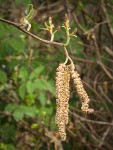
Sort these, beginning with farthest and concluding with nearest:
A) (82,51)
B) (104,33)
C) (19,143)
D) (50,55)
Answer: (19,143)
(104,33)
(50,55)
(82,51)

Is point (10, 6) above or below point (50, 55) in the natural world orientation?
above

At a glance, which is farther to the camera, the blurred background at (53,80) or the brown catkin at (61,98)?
the blurred background at (53,80)

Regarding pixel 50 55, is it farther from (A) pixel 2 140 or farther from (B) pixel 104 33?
(A) pixel 2 140

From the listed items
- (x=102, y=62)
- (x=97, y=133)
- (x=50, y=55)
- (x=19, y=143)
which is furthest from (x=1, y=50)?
(x=19, y=143)

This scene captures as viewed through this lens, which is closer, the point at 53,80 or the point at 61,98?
the point at 61,98

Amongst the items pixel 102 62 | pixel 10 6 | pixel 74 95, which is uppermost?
pixel 10 6

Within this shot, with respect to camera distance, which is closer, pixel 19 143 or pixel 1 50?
pixel 1 50

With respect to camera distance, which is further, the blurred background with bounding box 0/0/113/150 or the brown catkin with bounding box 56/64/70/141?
the blurred background with bounding box 0/0/113/150

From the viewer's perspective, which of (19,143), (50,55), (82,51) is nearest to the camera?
(82,51)
